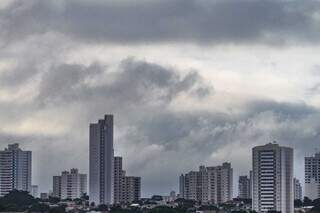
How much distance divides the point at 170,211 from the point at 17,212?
23.9 metres

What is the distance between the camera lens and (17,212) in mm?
198875

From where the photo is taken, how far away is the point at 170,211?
199 metres
